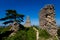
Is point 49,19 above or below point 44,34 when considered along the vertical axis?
above

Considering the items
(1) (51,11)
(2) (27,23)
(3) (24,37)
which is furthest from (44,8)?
(2) (27,23)

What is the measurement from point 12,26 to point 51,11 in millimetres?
7706

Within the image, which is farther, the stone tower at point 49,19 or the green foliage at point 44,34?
the stone tower at point 49,19

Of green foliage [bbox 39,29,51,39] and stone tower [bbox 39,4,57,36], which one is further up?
stone tower [bbox 39,4,57,36]

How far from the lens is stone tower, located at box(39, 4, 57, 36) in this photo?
28656 mm

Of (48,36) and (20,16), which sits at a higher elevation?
(20,16)

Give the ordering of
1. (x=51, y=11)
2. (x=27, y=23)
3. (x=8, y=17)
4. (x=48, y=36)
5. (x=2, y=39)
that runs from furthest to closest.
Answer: (x=27, y=23) < (x=8, y=17) < (x=51, y=11) < (x=48, y=36) < (x=2, y=39)

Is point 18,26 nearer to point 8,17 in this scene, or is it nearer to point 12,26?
point 12,26

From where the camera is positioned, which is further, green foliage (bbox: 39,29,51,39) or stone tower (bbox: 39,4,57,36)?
stone tower (bbox: 39,4,57,36)

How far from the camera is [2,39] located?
25125mm

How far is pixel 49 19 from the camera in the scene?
29000 mm

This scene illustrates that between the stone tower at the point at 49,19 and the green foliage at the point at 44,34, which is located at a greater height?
the stone tower at the point at 49,19

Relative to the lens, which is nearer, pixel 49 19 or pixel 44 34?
pixel 44 34

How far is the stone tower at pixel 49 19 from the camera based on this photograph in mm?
28656
